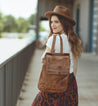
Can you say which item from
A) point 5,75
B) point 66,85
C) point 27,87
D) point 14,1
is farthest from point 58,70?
point 14,1

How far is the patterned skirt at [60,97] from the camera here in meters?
2.23

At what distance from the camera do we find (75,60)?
7.61ft

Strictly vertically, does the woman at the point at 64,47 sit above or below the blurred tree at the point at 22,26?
above

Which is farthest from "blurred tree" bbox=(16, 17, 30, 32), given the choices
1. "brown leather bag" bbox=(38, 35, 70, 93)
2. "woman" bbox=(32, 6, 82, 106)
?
"brown leather bag" bbox=(38, 35, 70, 93)

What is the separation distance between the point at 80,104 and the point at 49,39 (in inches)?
72.4

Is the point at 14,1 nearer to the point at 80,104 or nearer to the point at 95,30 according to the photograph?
the point at 95,30

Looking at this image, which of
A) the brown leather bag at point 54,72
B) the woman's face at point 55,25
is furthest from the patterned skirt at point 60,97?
the woman's face at point 55,25

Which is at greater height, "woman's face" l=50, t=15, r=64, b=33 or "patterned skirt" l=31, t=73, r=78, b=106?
"woman's face" l=50, t=15, r=64, b=33

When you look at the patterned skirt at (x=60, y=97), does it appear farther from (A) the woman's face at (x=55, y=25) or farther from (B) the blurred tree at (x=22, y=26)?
(B) the blurred tree at (x=22, y=26)

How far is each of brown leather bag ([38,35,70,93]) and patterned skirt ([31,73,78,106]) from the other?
130 millimetres

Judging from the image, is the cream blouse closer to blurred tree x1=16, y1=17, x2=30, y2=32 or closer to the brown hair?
the brown hair

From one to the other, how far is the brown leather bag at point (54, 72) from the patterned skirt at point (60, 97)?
0.13 meters

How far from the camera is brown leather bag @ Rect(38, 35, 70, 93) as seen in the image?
2.08 metres

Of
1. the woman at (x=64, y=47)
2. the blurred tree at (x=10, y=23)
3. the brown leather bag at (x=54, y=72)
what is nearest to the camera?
the brown leather bag at (x=54, y=72)
